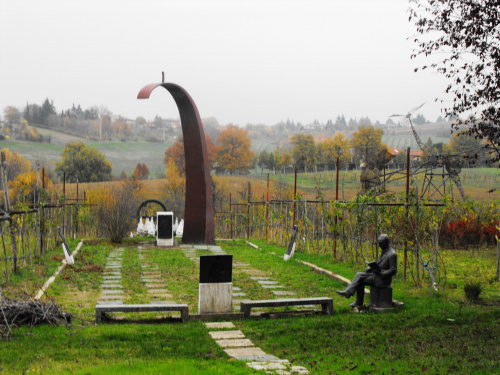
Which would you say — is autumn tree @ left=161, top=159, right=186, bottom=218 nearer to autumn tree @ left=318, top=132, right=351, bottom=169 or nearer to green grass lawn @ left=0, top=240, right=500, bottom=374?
autumn tree @ left=318, top=132, right=351, bottom=169

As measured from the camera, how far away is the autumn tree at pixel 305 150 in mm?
55062

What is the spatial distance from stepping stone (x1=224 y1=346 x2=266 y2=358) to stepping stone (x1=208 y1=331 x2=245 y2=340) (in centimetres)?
49

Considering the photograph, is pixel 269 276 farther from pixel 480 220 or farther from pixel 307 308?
pixel 480 220

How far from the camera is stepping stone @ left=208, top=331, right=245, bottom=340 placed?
6.10 metres

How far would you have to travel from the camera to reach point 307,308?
7898 millimetres

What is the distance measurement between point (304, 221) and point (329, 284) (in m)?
4.82

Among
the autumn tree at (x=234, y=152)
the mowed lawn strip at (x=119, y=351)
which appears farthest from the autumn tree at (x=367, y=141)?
the mowed lawn strip at (x=119, y=351)

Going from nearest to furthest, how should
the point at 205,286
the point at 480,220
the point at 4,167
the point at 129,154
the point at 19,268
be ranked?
the point at 205,286
the point at 4,167
the point at 19,268
the point at 480,220
the point at 129,154

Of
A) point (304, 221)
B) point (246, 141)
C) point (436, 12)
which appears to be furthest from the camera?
point (246, 141)

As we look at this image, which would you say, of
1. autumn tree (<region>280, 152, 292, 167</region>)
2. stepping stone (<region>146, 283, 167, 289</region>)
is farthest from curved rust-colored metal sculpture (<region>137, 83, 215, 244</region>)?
autumn tree (<region>280, 152, 292, 167</region>)

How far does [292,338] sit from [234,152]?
47.7 meters

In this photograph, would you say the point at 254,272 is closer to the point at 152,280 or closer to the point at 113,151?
the point at 152,280

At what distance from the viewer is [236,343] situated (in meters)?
5.86

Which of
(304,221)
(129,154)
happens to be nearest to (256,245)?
(304,221)
